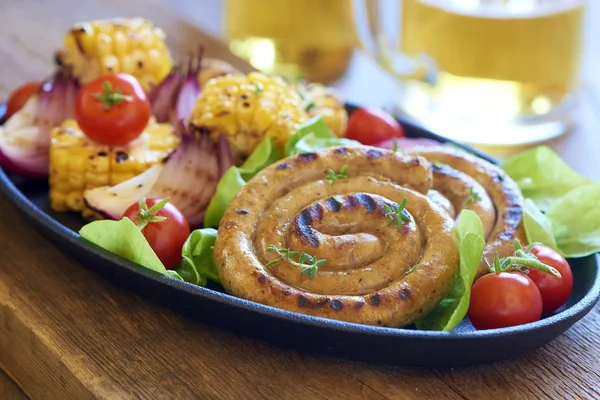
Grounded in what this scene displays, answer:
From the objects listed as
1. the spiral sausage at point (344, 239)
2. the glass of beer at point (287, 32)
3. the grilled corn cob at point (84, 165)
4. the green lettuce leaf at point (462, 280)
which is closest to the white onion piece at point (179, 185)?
the grilled corn cob at point (84, 165)

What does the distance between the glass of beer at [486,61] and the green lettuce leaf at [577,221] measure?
814 mm

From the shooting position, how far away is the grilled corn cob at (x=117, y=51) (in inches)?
111

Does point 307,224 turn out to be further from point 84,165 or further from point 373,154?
point 84,165

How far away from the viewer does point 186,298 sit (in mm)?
1880

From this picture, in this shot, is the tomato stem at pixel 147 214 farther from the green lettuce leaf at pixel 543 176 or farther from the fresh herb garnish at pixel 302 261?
the green lettuce leaf at pixel 543 176

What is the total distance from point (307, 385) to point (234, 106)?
93 cm

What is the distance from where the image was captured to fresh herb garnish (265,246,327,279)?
1.86 metres

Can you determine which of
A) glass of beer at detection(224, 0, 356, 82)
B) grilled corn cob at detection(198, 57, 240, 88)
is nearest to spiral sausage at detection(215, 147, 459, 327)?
grilled corn cob at detection(198, 57, 240, 88)

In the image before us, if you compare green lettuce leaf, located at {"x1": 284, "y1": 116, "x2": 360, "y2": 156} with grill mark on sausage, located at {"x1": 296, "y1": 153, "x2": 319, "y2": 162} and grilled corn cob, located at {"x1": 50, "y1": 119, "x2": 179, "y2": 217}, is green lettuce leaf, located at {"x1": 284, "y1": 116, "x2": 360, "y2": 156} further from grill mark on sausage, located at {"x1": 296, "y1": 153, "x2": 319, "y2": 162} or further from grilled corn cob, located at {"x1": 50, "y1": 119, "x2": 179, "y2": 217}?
grilled corn cob, located at {"x1": 50, "y1": 119, "x2": 179, "y2": 217}

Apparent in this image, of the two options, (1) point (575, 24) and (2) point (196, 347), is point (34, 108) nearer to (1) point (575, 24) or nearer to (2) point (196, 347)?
(2) point (196, 347)

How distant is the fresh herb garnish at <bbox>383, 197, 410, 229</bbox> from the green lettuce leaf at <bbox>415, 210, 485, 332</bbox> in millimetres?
125

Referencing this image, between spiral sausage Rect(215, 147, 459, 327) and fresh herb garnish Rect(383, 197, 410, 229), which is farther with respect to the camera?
fresh herb garnish Rect(383, 197, 410, 229)

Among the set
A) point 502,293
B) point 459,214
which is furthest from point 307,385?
point 459,214

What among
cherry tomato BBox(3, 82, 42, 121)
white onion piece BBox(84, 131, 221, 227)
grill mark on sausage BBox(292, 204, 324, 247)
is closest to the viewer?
grill mark on sausage BBox(292, 204, 324, 247)
